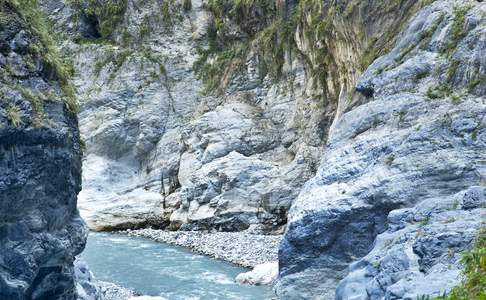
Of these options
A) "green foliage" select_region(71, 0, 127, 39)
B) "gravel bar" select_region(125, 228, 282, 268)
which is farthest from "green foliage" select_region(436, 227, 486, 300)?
"green foliage" select_region(71, 0, 127, 39)

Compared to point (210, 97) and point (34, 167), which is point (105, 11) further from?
point (34, 167)

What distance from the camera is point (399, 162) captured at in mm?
15844

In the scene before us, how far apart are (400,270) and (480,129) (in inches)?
251


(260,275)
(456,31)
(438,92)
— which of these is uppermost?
(456,31)

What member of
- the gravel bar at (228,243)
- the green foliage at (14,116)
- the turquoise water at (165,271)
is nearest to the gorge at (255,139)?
the green foliage at (14,116)

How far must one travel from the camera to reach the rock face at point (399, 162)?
13.4 metres

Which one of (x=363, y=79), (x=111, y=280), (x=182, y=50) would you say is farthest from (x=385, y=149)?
(x=182, y=50)

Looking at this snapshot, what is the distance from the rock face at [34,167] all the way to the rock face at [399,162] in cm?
634

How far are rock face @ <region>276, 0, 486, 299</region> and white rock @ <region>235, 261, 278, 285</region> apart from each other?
2914mm

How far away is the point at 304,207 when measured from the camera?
17.0 m

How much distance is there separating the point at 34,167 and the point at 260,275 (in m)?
10.6

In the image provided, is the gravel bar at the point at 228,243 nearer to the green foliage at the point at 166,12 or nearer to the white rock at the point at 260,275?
the white rock at the point at 260,275

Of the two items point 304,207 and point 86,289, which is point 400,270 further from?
point 86,289

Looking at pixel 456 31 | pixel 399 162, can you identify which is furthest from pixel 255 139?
pixel 399 162
